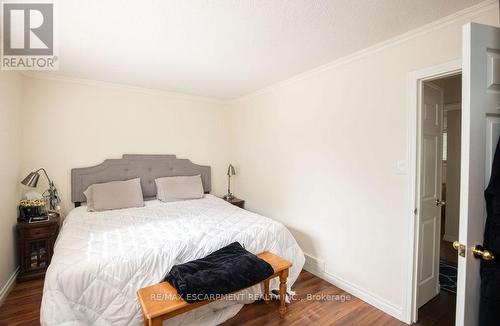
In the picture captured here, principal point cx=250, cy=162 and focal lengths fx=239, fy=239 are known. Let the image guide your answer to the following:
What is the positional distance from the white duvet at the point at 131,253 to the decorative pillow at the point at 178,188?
1.68 feet

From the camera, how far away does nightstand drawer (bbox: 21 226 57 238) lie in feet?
8.12

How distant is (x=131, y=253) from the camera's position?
172cm

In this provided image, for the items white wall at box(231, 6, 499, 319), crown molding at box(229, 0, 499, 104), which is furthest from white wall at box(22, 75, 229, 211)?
crown molding at box(229, 0, 499, 104)

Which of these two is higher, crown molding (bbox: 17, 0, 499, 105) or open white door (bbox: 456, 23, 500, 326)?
crown molding (bbox: 17, 0, 499, 105)

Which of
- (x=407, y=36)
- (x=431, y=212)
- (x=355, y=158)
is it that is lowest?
(x=431, y=212)

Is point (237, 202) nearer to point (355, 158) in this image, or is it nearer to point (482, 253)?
point (355, 158)

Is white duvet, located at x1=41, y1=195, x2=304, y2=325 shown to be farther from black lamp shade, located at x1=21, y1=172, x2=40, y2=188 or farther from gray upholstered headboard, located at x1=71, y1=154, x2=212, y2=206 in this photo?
black lamp shade, located at x1=21, y1=172, x2=40, y2=188

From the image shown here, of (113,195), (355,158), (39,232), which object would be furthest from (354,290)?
(39,232)

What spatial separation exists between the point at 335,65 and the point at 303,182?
1332 mm

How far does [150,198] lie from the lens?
11.5 ft

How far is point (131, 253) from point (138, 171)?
1.92 metres

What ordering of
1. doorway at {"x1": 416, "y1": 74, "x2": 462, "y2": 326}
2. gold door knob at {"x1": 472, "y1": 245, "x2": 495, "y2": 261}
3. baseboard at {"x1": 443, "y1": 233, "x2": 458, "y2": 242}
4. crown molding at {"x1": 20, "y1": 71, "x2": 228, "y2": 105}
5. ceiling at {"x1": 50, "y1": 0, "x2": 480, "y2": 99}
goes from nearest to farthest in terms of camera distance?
gold door knob at {"x1": 472, "y1": 245, "x2": 495, "y2": 261}, ceiling at {"x1": 50, "y1": 0, "x2": 480, "y2": 99}, doorway at {"x1": 416, "y1": 74, "x2": 462, "y2": 326}, crown molding at {"x1": 20, "y1": 71, "x2": 228, "y2": 105}, baseboard at {"x1": 443, "y1": 233, "x2": 458, "y2": 242}

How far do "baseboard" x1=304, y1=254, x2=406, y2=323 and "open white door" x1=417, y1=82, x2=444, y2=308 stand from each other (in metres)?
0.25

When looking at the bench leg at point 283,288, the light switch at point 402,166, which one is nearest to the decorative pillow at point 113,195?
the bench leg at point 283,288
